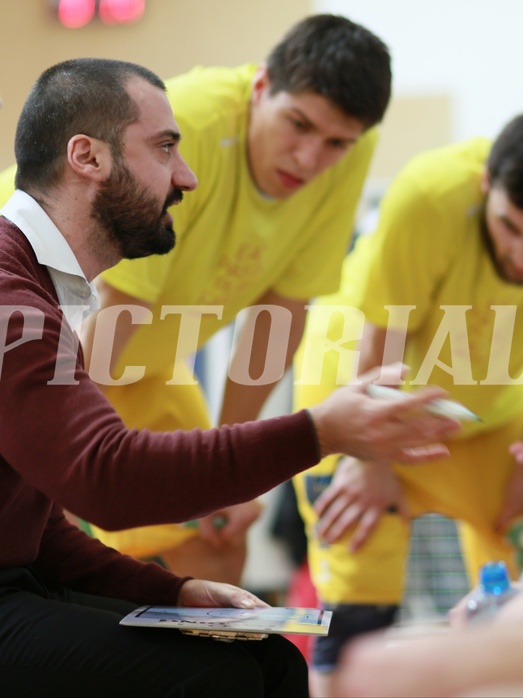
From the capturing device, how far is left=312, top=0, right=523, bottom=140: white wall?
373cm

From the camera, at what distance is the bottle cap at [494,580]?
1540 millimetres

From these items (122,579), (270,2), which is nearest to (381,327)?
(122,579)

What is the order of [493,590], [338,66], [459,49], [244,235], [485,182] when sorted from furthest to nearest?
[459,49] < [485,182] < [244,235] < [338,66] < [493,590]

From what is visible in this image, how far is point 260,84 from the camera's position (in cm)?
195

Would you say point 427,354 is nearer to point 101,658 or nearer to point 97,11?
point 101,658

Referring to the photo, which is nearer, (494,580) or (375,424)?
(375,424)

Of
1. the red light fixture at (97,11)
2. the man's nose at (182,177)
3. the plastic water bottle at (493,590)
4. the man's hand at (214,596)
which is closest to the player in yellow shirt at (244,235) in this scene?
the man's nose at (182,177)

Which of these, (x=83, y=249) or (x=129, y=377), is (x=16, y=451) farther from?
(x=129, y=377)

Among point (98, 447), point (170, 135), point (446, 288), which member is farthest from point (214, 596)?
point (446, 288)

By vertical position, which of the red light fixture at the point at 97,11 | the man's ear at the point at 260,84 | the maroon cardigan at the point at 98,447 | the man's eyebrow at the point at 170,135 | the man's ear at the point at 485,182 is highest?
the red light fixture at the point at 97,11

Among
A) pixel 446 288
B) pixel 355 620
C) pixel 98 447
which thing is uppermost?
pixel 98 447

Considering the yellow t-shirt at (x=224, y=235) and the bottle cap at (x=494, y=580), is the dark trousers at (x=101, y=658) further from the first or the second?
the yellow t-shirt at (x=224, y=235)

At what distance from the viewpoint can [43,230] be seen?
1184mm

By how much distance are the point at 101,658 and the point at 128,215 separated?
1.76 ft
